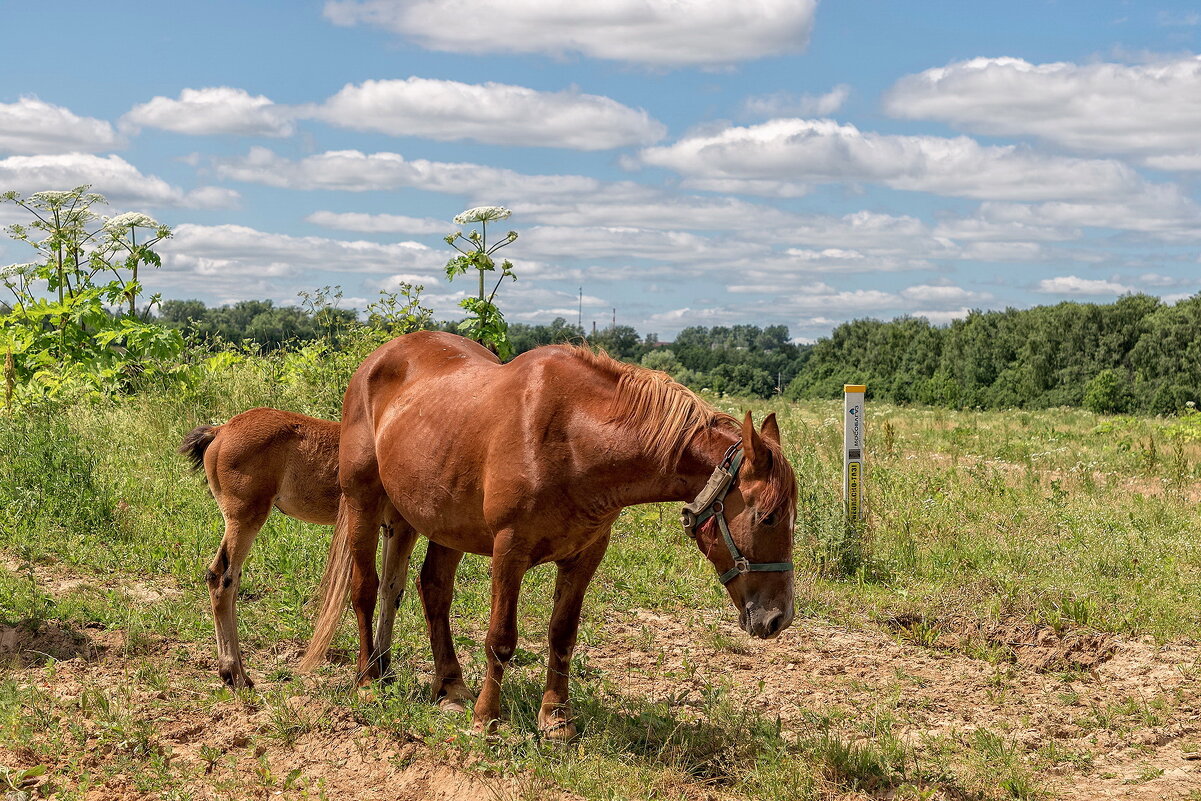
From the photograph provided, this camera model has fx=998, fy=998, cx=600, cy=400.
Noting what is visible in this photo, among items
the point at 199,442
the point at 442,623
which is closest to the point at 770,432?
the point at 442,623

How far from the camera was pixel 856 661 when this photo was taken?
6.27m

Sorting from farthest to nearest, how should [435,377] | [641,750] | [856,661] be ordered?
[856,661], [435,377], [641,750]

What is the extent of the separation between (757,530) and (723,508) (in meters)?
0.17

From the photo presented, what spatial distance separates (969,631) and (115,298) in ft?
42.1

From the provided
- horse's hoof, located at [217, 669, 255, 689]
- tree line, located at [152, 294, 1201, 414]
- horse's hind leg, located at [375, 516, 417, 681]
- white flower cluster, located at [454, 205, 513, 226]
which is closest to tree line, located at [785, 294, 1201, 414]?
tree line, located at [152, 294, 1201, 414]

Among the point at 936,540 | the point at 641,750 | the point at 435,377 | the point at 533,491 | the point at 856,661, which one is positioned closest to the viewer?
the point at 533,491

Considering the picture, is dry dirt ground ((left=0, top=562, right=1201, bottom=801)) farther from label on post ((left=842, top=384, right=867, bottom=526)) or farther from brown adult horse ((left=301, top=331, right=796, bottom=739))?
label on post ((left=842, top=384, right=867, bottom=526))

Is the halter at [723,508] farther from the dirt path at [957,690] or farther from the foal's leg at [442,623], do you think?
the foal's leg at [442,623]

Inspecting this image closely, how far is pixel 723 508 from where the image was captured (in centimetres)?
426

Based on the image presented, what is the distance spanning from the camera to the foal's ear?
409cm

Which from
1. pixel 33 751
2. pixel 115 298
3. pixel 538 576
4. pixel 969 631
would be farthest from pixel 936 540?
pixel 115 298

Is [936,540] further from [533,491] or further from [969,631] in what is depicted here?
[533,491]

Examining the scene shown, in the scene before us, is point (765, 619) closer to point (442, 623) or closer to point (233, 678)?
point (442, 623)

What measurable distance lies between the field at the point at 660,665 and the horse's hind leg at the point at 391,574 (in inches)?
8.9
